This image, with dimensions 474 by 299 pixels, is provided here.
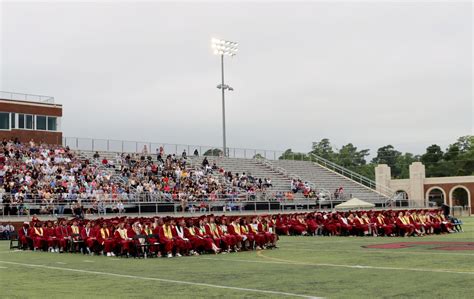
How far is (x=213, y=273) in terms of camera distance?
51.9 ft

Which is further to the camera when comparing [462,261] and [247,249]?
[247,249]

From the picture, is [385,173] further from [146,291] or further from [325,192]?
[146,291]

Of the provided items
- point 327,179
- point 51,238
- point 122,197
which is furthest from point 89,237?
point 327,179

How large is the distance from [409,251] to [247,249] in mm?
5819

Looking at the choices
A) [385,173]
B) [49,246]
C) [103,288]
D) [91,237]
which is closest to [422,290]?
[103,288]

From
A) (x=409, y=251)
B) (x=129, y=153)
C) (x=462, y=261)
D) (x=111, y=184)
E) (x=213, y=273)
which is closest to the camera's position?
(x=213, y=273)

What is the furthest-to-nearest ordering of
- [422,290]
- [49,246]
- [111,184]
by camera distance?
[111,184] → [49,246] → [422,290]

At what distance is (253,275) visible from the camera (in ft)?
49.7

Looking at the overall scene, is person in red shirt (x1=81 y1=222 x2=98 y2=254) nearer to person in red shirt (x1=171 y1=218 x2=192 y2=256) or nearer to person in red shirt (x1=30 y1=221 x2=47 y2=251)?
person in red shirt (x1=30 y1=221 x2=47 y2=251)

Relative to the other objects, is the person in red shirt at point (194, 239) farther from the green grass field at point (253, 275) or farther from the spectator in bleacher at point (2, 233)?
the spectator in bleacher at point (2, 233)

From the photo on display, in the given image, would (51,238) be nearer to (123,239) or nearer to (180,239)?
(123,239)

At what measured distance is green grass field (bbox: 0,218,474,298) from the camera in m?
12.3

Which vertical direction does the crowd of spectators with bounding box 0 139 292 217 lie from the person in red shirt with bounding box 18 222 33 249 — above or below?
above

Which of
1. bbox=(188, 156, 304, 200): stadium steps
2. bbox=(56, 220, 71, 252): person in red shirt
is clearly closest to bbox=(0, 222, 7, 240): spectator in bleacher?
bbox=(56, 220, 71, 252): person in red shirt
